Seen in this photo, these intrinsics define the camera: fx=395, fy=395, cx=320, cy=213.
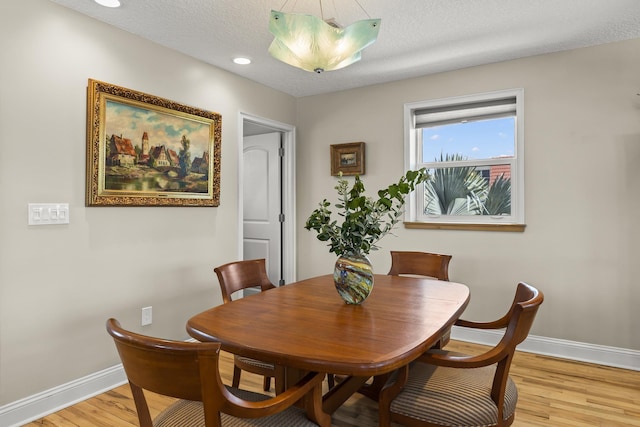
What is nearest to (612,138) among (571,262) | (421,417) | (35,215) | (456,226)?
(571,262)

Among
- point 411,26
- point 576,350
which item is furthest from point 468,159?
point 576,350

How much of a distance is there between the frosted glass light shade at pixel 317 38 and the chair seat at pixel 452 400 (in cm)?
150

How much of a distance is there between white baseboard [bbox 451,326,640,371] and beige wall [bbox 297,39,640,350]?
0.05 meters

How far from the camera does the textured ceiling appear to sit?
94.6 inches

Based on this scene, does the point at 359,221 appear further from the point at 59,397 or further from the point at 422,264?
the point at 59,397

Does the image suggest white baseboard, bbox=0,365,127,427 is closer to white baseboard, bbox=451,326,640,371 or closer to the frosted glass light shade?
the frosted glass light shade

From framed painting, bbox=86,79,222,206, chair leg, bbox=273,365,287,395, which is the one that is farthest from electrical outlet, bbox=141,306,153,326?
chair leg, bbox=273,365,287,395

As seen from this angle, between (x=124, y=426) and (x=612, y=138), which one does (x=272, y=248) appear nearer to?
(x=124, y=426)

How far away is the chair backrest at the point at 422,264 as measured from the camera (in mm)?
2789

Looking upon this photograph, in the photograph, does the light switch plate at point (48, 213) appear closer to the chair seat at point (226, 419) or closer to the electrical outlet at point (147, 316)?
the electrical outlet at point (147, 316)

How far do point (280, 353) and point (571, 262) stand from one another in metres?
2.79

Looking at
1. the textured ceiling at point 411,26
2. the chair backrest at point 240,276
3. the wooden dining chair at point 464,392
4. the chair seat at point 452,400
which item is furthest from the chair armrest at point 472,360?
the textured ceiling at point 411,26

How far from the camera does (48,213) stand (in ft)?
7.56

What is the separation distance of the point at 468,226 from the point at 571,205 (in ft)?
2.57
